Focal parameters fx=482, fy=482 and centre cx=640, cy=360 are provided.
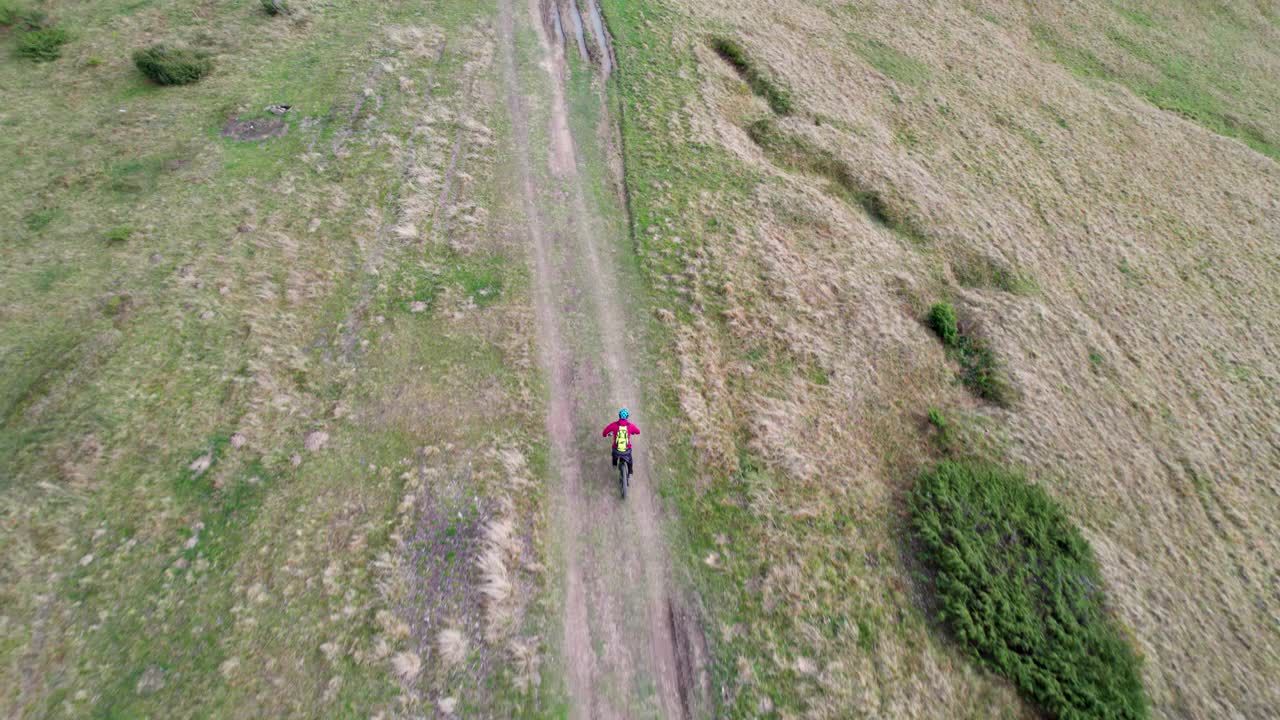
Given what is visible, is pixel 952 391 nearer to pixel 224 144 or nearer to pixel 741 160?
pixel 741 160

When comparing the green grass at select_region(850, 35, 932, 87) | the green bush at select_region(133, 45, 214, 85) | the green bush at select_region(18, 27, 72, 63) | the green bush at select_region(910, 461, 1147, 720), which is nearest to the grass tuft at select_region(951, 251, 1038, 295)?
the green bush at select_region(910, 461, 1147, 720)

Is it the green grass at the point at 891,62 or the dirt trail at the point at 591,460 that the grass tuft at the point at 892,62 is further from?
the dirt trail at the point at 591,460

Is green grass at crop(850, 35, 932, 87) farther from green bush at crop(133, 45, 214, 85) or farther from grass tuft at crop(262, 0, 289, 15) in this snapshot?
green bush at crop(133, 45, 214, 85)

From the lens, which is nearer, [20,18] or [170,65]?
[170,65]

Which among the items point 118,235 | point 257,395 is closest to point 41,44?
point 118,235

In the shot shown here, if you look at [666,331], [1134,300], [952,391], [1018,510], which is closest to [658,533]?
[666,331]

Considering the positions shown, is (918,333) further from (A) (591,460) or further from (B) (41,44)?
(B) (41,44)
